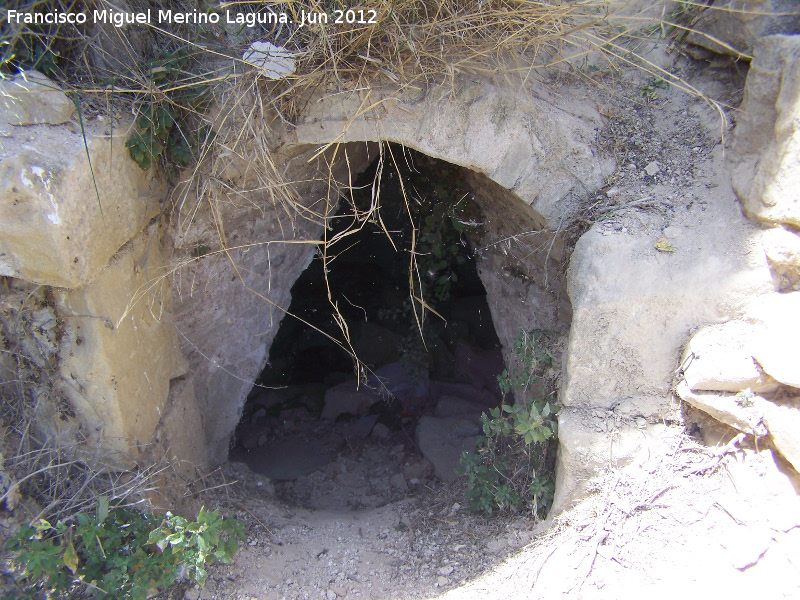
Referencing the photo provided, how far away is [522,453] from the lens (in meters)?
2.33

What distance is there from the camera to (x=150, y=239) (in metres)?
2.25

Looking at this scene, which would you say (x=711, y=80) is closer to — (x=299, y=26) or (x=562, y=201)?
(x=562, y=201)

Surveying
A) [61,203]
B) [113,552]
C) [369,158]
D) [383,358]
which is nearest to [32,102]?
[61,203]

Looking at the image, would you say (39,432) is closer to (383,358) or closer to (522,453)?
(522,453)

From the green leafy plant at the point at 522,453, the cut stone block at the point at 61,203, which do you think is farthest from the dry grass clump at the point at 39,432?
the green leafy plant at the point at 522,453

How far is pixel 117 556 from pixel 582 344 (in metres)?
1.78

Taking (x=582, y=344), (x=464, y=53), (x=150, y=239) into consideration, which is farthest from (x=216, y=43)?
(x=582, y=344)

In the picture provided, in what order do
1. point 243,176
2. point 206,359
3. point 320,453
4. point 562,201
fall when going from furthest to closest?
point 320,453
point 206,359
point 243,176
point 562,201

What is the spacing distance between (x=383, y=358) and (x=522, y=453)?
2.58m

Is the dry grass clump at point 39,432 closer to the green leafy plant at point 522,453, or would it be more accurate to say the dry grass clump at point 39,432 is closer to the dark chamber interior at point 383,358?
the green leafy plant at point 522,453

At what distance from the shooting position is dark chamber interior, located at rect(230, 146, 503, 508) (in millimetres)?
3383

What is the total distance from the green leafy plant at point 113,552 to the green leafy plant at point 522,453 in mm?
1096

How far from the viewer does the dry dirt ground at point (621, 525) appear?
1556 mm

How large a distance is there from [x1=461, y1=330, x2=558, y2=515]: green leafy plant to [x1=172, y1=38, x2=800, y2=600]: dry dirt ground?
9cm
